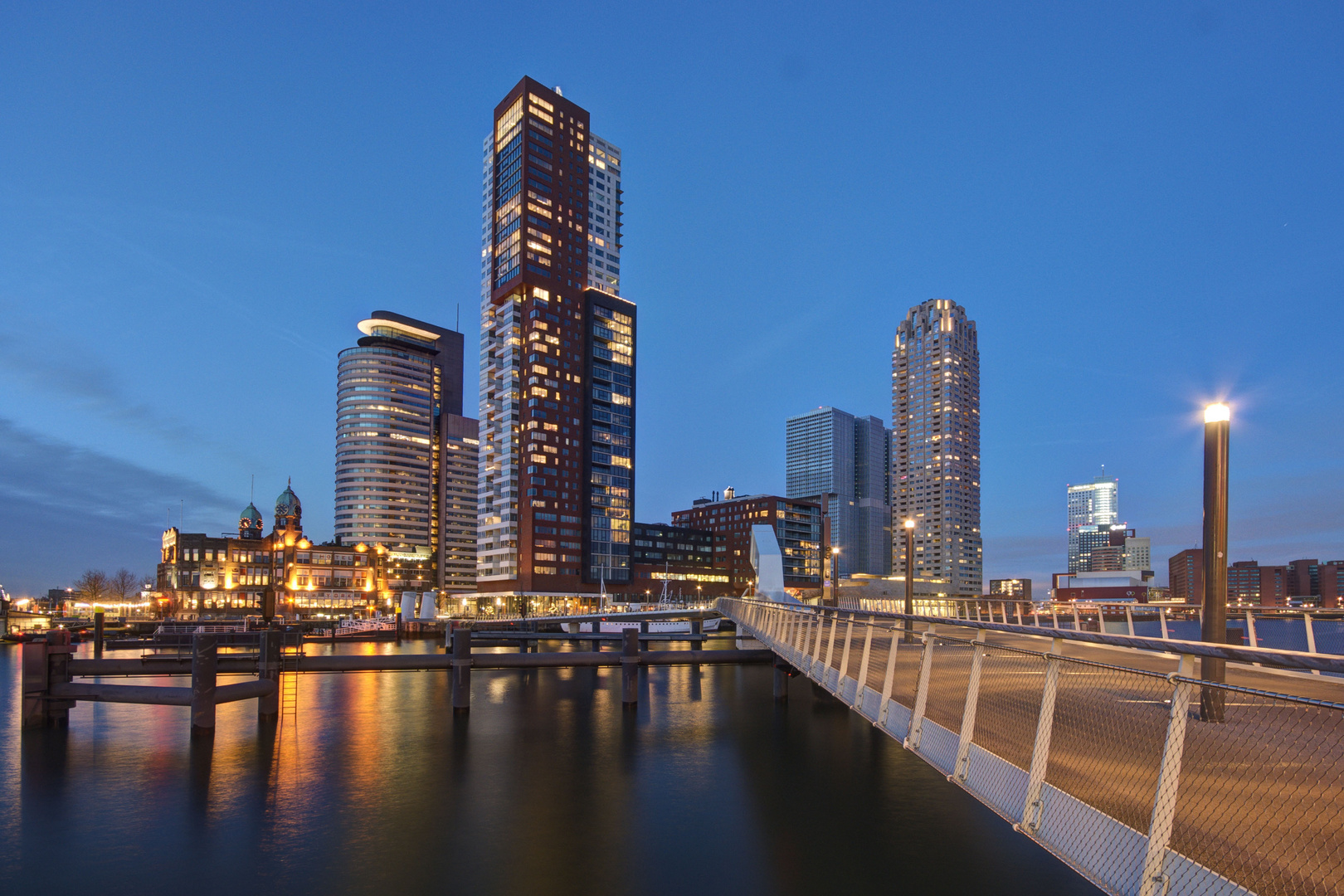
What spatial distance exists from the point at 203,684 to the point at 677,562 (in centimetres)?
16119

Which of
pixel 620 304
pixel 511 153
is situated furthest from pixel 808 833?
pixel 511 153

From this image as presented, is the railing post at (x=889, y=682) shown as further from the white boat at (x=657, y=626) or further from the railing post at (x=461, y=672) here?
the white boat at (x=657, y=626)

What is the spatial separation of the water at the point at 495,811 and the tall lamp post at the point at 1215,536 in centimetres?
519

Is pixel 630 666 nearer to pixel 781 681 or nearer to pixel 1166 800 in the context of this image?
pixel 781 681

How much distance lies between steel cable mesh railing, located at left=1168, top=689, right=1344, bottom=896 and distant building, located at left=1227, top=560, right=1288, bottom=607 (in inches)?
4169

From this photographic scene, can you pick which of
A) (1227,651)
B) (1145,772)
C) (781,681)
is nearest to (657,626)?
(781,681)

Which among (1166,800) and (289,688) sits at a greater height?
(1166,800)

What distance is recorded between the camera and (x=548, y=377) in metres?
139

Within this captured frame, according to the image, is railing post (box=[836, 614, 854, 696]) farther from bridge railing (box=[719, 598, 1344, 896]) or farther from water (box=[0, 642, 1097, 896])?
water (box=[0, 642, 1097, 896])

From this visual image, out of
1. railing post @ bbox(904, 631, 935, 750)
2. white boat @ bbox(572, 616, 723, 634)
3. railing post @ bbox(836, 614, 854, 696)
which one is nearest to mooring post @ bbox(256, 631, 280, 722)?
railing post @ bbox(836, 614, 854, 696)

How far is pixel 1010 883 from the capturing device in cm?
1452

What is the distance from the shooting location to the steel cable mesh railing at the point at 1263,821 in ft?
19.2

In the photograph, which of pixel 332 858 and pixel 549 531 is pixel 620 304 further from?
pixel 332 858

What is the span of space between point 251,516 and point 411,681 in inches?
5390
